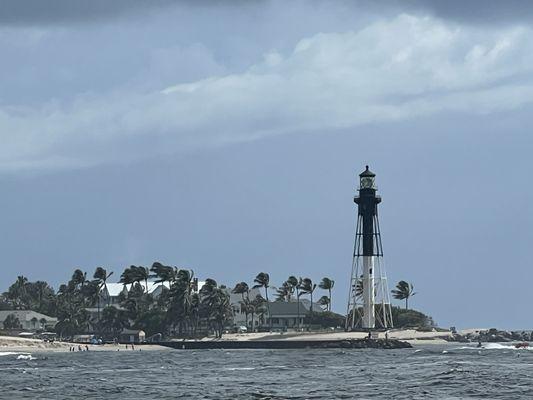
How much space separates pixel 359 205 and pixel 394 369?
82249 mm

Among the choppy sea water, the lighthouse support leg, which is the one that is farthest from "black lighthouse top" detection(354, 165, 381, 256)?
the choppy sea water

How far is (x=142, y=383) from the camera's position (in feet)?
317

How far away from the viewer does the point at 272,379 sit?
99.8m

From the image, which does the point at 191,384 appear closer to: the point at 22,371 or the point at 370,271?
the point at 22,371

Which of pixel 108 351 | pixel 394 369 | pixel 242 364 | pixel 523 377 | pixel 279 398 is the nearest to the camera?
pixel 279 398

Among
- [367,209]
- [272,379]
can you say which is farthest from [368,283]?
[272,379]

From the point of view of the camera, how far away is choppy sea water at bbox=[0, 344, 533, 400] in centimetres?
8244

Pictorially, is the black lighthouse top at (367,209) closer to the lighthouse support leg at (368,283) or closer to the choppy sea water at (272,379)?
the lighthouse support leg at (368,283)

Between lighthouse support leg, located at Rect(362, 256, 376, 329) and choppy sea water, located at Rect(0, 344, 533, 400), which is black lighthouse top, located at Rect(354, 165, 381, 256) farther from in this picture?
choppy sea water, located at Rect(0, 344, 533, 400)

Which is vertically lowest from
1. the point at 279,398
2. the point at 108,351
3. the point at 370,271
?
the point at 279,398

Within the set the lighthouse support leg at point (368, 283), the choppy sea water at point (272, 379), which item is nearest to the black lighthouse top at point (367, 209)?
the lighthouse support leg at point (368, 283)

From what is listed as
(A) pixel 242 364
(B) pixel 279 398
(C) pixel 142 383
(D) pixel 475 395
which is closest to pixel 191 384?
(C) pixel 142 383

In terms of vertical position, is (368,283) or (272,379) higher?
(368,283)

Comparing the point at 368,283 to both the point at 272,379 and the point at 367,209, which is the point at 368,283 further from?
the point at 272,379
